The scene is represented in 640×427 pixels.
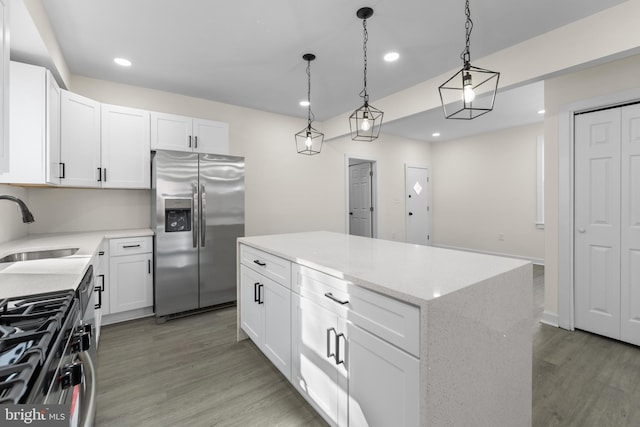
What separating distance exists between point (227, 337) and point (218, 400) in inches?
34.1

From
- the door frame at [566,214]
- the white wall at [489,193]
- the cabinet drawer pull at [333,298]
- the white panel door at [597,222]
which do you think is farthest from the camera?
the white wall at [489,193]

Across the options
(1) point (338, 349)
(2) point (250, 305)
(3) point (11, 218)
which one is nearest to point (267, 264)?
(2) point (250, 305)

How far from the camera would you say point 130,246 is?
2953 millimetres

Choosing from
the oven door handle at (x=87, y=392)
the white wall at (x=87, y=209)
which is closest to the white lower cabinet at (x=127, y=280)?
the white wall at (x=87, y=209)

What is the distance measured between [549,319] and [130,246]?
434cm

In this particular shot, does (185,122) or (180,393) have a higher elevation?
(185,122)

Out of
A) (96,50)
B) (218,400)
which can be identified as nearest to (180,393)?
(218,400)

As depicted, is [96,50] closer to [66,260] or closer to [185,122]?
[185,122]

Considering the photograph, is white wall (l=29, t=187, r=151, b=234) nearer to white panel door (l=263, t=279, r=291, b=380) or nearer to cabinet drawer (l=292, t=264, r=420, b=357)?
white panel door (l=263, t=279, r=291, b=380)

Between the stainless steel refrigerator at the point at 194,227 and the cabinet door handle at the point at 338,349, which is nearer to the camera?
the cabinet door handle at the point at 338,349

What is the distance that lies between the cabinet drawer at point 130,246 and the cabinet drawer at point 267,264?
1275 millimetres

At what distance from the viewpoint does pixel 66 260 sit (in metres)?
1.70

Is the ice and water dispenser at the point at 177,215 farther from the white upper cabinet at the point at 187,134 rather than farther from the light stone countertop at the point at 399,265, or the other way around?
the light stone countertop at the point at 399,265

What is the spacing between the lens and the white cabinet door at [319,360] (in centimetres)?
136
